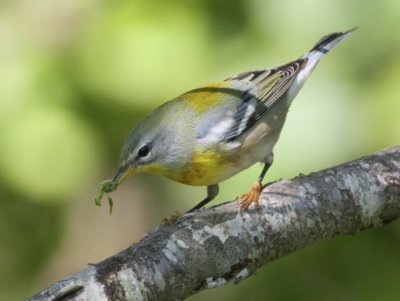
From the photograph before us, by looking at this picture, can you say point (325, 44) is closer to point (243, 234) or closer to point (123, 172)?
point (123, 172)

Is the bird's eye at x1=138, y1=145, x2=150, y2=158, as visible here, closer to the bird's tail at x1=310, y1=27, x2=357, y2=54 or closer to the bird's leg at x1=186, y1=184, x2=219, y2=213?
the bird's leg at x1=186, y1=184, x2=219, y2=213

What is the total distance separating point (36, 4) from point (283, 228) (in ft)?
6.85

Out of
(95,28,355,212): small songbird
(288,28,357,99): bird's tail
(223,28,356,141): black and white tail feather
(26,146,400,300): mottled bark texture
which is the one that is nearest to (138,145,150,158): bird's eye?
(95,28,355,212): small songbird

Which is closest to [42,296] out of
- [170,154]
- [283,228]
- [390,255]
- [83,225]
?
[283,228]

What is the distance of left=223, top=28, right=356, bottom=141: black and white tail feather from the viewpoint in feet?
13.5

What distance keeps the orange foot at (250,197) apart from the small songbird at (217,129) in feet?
0.05

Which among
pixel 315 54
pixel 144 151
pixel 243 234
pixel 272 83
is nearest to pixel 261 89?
pixel 272 83

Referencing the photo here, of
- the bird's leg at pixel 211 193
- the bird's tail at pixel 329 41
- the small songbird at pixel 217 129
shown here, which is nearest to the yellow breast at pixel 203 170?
the small songbird at pixel 217 129

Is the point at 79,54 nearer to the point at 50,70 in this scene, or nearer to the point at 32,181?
the point at 50,70

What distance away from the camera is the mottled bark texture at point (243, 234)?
2777 millimetres

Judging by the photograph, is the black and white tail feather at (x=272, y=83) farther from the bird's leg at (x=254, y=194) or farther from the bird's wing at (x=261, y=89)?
the bird's leg at (x=254, y=194)

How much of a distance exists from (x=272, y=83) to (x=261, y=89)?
61 millimetres

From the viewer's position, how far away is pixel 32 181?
4281 mm

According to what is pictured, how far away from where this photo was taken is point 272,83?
14.1 feet
